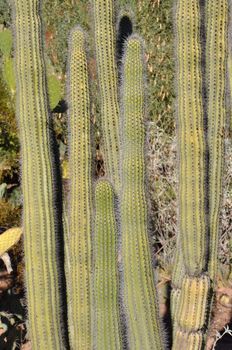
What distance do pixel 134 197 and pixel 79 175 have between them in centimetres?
31

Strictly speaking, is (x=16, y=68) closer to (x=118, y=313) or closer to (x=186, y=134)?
(x=186, y=134)

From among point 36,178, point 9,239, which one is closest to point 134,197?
point 36,178

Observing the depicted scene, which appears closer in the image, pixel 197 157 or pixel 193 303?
pixel 197 157

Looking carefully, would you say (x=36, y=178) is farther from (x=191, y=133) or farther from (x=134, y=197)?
(x=191, y=133)

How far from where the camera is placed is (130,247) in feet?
12.0

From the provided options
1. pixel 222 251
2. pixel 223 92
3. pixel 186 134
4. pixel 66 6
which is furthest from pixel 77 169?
pixel 66 6

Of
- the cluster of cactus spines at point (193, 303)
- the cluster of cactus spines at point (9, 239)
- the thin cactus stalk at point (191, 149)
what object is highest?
the thin cactus stalk at point (191, 149)

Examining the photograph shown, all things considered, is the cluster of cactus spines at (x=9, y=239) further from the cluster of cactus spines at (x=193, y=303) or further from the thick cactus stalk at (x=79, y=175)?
the cluster of cactus spines at (x=193, y=303)

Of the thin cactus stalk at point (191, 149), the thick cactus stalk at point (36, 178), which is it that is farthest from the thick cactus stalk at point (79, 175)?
the thin cactus stalk at point (191, 149)

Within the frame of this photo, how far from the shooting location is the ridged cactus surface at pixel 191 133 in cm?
356

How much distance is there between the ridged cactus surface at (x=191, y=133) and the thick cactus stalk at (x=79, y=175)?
1.50 ft

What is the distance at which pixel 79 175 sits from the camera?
376 cm

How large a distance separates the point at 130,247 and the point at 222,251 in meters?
3.35

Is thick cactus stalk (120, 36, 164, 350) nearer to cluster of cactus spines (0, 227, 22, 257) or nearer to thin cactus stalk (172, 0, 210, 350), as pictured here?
thin cactus stalk (172, 0, 210, 350)
